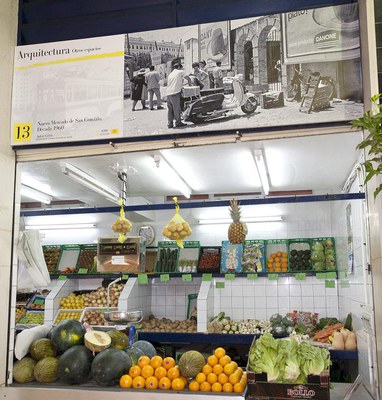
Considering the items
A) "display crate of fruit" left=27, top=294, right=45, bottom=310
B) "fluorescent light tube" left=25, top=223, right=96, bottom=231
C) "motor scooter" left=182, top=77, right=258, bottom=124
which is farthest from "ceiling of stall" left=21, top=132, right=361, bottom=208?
"display crate of fruit" left=27, top=294, right=45, bottom=310

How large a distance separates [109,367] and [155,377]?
39 cm

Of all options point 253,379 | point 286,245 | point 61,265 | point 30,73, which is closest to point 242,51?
point 30,73

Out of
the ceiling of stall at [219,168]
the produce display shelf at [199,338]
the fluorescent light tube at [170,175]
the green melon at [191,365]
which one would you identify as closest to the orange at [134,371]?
the green melon at [191,365]

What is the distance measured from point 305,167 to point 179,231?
1775 millimetres

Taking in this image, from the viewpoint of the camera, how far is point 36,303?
8.66m

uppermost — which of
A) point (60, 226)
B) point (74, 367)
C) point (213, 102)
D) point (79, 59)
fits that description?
point (79, 59)

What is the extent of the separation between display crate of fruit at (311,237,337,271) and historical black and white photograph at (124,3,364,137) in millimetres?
4268

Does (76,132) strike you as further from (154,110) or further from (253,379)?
(253,379)

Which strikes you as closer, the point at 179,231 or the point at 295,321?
the point at 179,231

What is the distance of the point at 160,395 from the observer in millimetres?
3771

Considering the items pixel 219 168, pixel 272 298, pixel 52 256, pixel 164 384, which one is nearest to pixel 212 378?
pixel 164 384

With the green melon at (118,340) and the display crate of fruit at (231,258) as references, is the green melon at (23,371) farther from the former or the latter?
the display crate of fruit at (231,258)

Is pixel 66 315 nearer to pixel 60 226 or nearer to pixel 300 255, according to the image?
pixel 60 226

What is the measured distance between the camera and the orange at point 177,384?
386cm
